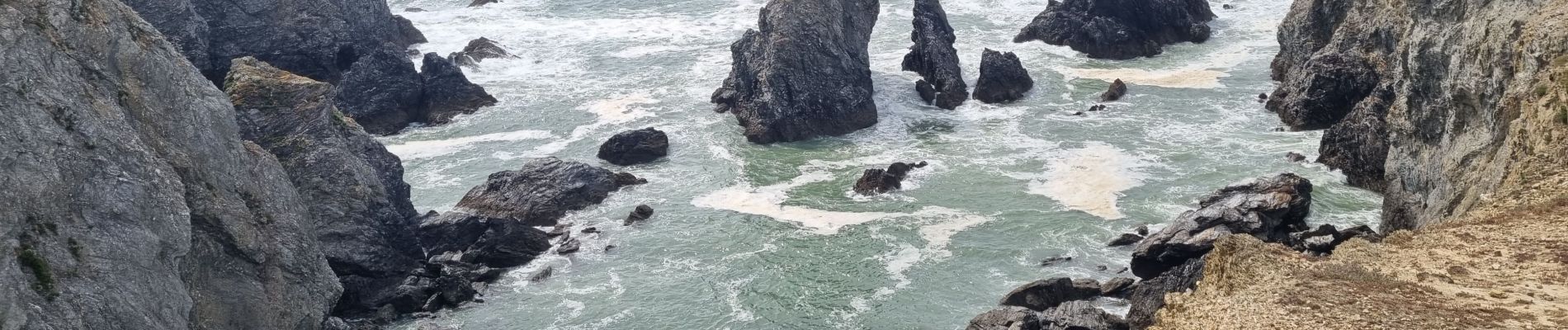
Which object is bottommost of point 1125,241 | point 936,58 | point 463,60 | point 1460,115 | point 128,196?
point 463,60

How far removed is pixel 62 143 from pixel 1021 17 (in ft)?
225

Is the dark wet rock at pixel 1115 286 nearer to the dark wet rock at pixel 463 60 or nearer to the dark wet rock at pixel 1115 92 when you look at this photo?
the dark wet rock at pixel 1115 92

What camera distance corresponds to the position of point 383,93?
66.2 metres

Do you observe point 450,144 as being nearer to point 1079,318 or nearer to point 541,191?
point 541,191

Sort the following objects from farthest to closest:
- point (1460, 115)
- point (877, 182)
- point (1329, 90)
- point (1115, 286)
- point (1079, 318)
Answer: point (1329, 90)
point (877, 182)
point (1115, 286)
point (1460, 115)
point (1079, 318)

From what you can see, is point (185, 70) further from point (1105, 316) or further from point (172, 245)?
point (1105, 316)

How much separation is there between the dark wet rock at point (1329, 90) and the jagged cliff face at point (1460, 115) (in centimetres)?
268

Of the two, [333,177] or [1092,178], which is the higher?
[333,177]

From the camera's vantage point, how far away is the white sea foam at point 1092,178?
155ft

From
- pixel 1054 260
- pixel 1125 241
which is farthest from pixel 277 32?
pixel 1125 241

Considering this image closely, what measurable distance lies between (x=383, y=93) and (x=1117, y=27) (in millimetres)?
39887

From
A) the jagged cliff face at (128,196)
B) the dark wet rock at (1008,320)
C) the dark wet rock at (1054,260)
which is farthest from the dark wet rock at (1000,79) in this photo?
the jagged cliff face at (128,196)

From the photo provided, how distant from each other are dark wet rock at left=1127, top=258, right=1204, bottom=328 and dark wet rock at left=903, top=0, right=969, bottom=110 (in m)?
29.4

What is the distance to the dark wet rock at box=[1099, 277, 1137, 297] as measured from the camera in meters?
36.9
